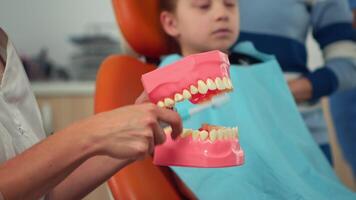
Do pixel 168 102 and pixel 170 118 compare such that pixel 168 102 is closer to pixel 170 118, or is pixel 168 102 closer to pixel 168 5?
pixel 170 118

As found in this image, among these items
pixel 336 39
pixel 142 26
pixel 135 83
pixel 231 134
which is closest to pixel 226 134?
pixel 231 134

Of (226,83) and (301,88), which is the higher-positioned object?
(226,83)

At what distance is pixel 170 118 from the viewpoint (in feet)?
2.06

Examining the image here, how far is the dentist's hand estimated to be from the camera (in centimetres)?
57

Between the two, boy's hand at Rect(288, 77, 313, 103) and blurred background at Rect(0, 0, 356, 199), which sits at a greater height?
boy's hand at Rect(288, 77, 313, 103)

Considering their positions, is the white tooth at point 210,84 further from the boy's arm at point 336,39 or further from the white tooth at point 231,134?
the boy's arm at point 336,39

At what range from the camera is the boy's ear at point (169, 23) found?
4.07 ft

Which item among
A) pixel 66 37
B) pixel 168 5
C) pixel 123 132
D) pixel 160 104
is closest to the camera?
pixel 123 132

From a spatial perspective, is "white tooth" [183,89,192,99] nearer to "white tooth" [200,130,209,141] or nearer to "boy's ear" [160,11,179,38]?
"white tooth" [200,130,209,141]

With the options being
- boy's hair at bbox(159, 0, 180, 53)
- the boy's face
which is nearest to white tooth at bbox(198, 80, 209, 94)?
the boy's face

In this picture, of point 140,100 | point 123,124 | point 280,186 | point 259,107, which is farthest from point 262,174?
point 123,124

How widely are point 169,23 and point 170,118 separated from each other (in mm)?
653

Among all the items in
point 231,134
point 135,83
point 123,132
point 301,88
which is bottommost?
point 301,88

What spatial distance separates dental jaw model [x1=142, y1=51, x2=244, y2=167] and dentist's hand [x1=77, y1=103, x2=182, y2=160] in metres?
0.10
